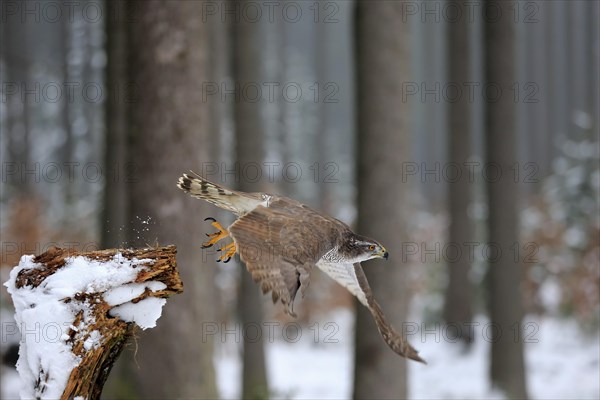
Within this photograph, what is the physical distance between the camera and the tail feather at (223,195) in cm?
360

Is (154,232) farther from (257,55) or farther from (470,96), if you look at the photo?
(470,96)

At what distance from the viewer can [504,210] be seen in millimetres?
11617

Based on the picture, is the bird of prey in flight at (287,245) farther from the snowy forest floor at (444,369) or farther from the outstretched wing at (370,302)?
the snowy forest floor at (444,369)

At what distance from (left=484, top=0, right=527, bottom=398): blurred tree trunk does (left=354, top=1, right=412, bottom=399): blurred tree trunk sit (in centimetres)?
421

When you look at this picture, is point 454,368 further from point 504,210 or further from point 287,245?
point 287,245

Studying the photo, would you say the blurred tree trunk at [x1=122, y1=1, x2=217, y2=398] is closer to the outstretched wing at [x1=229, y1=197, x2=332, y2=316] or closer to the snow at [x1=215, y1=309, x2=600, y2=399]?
the outstretched wing at [x1=229, y1=197, x2=332, y2=316]

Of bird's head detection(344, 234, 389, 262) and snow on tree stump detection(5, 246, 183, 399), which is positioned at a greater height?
bird's head detection(344, 234, 389, 262)

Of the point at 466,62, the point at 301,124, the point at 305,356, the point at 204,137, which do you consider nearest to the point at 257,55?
the point at 466,62

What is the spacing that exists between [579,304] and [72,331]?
1395cm

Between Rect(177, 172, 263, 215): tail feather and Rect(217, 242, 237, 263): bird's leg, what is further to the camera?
Rect(177, 172, 263, 215): tail feather

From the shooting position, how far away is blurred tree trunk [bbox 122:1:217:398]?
22.6 ft

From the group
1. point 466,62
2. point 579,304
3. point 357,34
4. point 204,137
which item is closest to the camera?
point 204,137

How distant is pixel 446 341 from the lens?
1577cm

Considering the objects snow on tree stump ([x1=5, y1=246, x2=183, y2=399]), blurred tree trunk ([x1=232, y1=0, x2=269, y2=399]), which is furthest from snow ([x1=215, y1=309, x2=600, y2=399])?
snow on tree stump ([x1=5, y1=246, x2=183, y2=399])
